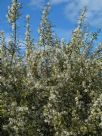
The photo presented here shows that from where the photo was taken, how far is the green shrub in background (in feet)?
48.9

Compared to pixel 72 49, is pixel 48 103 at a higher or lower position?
lower

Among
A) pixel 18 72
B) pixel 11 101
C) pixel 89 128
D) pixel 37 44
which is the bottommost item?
pixel 89 128

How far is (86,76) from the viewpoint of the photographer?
16484 millimetres

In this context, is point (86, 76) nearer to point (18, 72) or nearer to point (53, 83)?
point (53, 83)

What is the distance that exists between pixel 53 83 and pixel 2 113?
2.11 metres

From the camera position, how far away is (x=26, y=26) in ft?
62.8

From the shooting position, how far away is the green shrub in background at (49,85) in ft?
48.9

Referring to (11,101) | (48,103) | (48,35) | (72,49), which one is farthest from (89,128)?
(48,35)

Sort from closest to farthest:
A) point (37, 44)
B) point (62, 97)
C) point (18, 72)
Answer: point (62, 97) < point (18, 72) < point (37, 44)

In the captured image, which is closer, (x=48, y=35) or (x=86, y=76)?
(x=86, y=76)

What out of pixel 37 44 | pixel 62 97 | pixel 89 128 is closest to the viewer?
pixel 89 128

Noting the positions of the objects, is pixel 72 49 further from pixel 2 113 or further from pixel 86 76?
pixel 2 113

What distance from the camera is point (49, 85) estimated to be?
54.8ft

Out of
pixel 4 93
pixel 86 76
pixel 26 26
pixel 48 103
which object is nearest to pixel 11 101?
pixel 4 93
